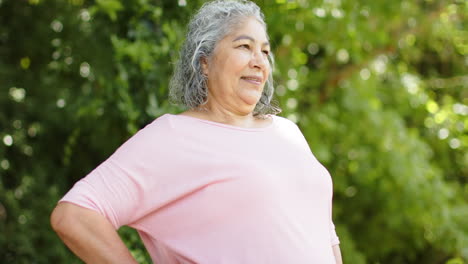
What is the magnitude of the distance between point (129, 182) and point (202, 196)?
185mm

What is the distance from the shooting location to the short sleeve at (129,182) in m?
1.50

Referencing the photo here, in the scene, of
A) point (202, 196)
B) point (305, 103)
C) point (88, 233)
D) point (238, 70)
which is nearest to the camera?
point (88, 233)

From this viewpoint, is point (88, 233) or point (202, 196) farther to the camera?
point (202, 196)

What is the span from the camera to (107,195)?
150 centimetres

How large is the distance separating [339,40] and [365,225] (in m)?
2.09

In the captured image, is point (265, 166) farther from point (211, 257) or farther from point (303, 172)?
point (211, 257)

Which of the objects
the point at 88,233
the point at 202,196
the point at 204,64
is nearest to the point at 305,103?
the point at 204,64

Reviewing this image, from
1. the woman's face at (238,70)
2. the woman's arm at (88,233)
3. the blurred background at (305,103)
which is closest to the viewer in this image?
the woman's arm at (88,233)

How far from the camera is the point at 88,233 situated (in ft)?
4.83

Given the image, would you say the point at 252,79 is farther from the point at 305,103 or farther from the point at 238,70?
the point at 305,103

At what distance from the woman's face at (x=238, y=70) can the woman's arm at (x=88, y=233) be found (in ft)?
1.57

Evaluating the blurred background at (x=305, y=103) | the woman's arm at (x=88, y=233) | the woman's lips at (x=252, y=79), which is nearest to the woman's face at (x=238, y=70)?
the woman's lips at (x=252, y=79)

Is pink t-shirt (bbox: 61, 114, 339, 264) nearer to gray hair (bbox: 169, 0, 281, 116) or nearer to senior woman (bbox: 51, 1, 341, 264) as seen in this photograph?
senior woman (bbox: 51, 1, 341, 264)

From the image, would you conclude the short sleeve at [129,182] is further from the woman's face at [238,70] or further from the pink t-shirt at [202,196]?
the woman's face at [238,70]
